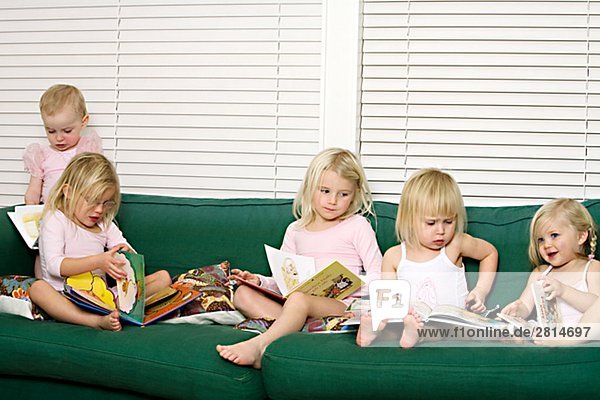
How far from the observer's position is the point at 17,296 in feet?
9.44

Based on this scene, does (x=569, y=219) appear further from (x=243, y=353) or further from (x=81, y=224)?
(x=81, y=224)

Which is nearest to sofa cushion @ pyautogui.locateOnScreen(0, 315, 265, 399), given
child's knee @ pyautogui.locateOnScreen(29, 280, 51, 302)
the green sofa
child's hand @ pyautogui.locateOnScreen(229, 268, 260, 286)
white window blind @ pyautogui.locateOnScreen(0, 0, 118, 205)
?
the green sofa

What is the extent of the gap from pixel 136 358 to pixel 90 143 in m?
1.48

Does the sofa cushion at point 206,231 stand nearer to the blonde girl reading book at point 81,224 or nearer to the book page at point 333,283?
the blonde girl reading book at point 81,224

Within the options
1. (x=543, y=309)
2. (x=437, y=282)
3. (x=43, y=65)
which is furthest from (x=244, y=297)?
(x=43, y=65)

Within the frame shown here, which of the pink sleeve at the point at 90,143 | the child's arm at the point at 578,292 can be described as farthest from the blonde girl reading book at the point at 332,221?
the pink sleeve at the point at 90,143

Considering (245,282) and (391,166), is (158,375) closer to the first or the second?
(245,282)

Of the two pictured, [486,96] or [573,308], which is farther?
[486,96]

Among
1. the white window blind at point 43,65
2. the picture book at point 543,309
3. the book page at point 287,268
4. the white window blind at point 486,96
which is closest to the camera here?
the picture book at point 543,309

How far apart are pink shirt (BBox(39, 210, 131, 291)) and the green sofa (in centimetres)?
22

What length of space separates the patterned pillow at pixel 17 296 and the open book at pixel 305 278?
67 centimetres

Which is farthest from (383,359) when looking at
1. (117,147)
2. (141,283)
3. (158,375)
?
(117,147)

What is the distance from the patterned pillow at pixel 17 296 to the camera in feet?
9.22

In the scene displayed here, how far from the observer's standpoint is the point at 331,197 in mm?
3107
